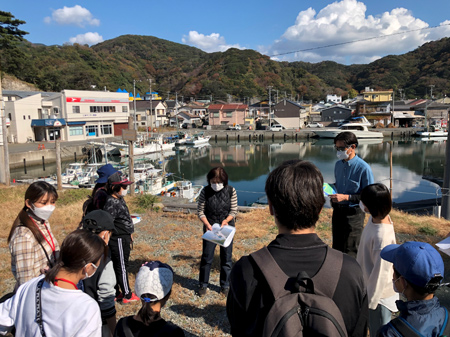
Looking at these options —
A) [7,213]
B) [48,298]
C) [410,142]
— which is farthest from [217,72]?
[48,298]

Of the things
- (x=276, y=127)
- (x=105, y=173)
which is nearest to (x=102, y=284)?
(x=105, y=173)

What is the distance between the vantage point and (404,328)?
119cm

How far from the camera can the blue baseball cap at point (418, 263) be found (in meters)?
1.25

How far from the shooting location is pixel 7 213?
22.5 feet

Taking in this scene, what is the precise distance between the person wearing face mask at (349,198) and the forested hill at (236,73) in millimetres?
45819

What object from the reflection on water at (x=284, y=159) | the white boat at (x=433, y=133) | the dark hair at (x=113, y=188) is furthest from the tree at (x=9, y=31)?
the white boat at (x=433, y=133)

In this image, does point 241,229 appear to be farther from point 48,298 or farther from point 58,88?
point 58,88

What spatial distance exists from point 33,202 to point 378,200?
7.53ft

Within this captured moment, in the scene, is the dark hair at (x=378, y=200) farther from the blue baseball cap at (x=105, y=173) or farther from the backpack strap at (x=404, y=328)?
the blue baseball cap at (x=105, y=173)

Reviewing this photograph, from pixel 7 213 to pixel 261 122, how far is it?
44.0 metres

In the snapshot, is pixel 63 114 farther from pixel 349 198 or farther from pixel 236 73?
pixel 236 73

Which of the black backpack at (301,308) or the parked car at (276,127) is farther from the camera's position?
the parked car at (276,127)

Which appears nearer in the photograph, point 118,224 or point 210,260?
point 118,224

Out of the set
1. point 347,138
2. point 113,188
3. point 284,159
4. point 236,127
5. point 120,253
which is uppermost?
point 236,127
